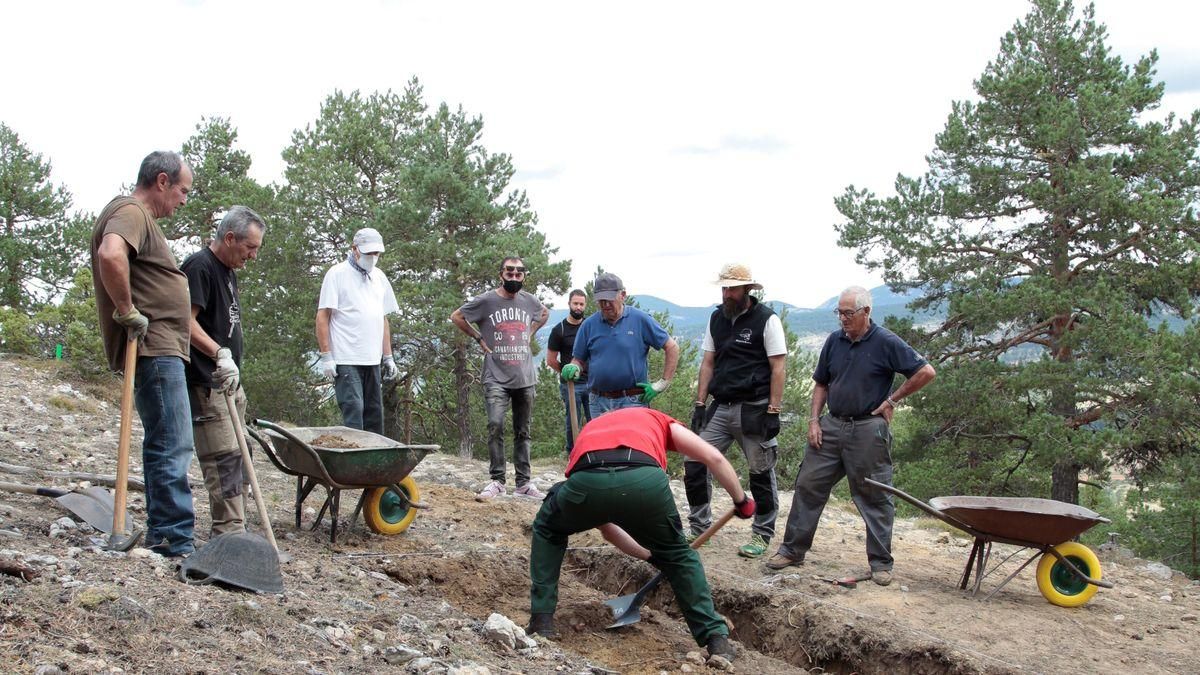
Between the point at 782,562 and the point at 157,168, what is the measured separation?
4335mm

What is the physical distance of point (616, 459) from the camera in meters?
4.09

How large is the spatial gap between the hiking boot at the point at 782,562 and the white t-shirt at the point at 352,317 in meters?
3.15

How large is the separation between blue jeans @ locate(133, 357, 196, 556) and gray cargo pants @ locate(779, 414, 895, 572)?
3644 millimetres

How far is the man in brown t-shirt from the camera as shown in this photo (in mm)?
4051

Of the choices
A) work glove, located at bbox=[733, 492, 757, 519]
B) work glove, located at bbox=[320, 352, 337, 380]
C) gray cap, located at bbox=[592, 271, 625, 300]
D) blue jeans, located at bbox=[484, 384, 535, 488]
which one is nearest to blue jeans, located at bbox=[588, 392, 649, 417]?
gray cap, located at bbox=[592, 271, 625, 300]

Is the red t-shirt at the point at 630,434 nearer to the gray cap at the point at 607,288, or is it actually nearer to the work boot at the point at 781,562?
the work boot at the point at 781,562

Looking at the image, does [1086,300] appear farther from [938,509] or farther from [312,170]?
[312,170]

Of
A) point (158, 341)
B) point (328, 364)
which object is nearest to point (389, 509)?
point (328, 364)

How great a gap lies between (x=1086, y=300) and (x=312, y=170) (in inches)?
664

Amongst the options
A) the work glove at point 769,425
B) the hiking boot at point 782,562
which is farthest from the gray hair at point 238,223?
the hiking boot at point 782,562

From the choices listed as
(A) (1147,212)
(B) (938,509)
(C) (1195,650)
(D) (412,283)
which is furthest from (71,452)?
(A) (1147,212)

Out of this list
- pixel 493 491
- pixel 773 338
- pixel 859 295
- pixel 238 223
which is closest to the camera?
pixel 238 223

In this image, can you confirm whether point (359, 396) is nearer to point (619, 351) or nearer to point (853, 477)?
point (619, 351)

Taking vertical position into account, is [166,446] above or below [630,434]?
below
